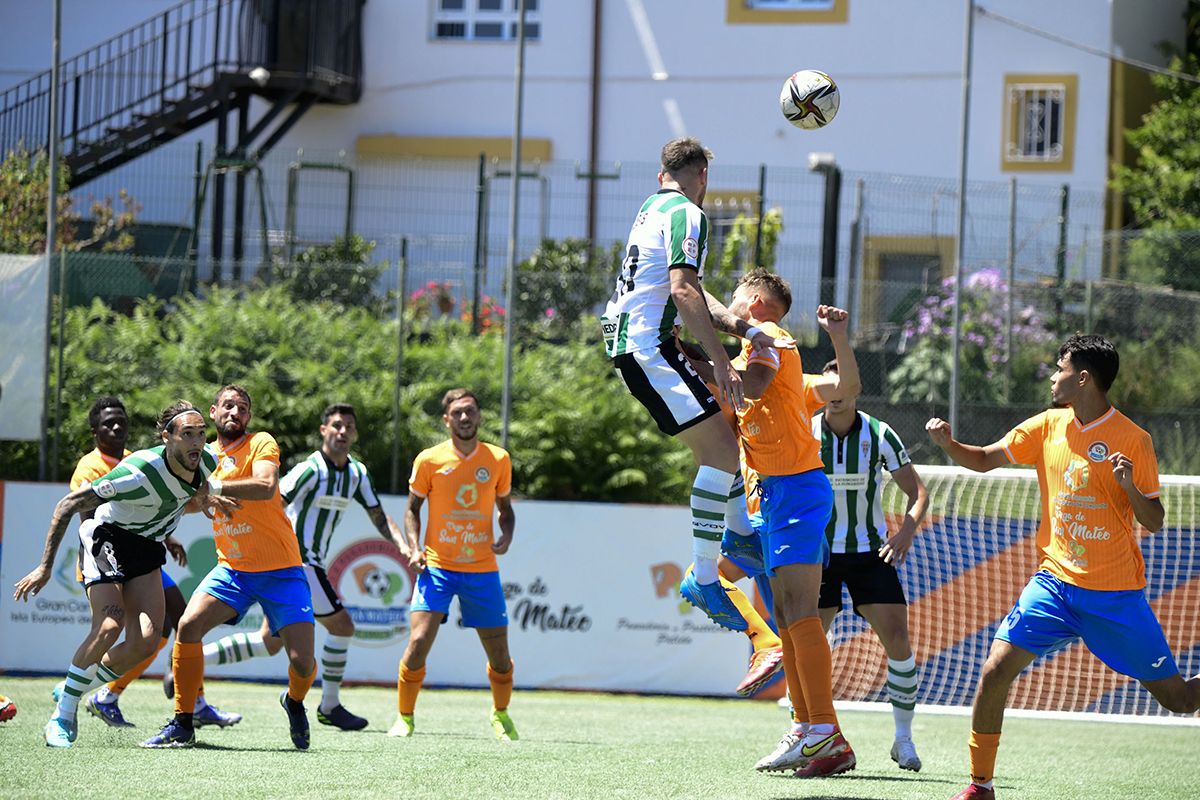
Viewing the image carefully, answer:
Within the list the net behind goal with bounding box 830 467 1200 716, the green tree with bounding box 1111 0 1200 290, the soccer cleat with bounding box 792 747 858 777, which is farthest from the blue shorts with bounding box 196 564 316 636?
the green tree with bounding box 1111 0 1200 290

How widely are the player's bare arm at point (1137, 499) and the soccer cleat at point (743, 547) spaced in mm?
Result: 1668

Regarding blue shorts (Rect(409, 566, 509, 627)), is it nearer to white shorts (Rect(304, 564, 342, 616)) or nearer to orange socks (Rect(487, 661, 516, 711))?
orange socks (Rect(487, 661, 516, 711))

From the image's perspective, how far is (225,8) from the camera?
69.8 feet

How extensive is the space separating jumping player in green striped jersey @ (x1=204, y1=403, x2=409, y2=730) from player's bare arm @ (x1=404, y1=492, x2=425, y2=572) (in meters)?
0.09

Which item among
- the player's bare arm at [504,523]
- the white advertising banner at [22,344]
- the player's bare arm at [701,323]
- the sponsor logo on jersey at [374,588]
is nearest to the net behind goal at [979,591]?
the player's bare arm at [504,523]

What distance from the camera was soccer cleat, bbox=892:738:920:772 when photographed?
8.15 metres

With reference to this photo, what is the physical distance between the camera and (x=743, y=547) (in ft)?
23.0

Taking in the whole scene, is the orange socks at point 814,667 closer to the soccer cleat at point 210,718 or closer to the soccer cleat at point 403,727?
the soccer cleat at point 403,727

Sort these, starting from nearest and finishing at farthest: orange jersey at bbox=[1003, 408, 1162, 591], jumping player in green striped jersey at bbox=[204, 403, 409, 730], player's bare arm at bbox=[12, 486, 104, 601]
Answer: orange jersey at bbox=[1003, 408, 1162, 591] → player's bare arm at bbox=[12, 486, 104, 601] → jumping player in green striped jersey at bbox=[204, 403, 409, 730]

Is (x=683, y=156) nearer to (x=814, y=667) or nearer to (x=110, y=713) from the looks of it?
(x=814, y=667)

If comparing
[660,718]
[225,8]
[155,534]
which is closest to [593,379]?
[660,718]

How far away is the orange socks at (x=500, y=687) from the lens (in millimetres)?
9398

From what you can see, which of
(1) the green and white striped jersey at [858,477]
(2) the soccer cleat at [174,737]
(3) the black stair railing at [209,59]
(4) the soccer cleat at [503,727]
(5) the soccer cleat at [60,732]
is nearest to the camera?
(5) the soccer cleat at [60,732]

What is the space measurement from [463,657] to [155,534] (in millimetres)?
5325
